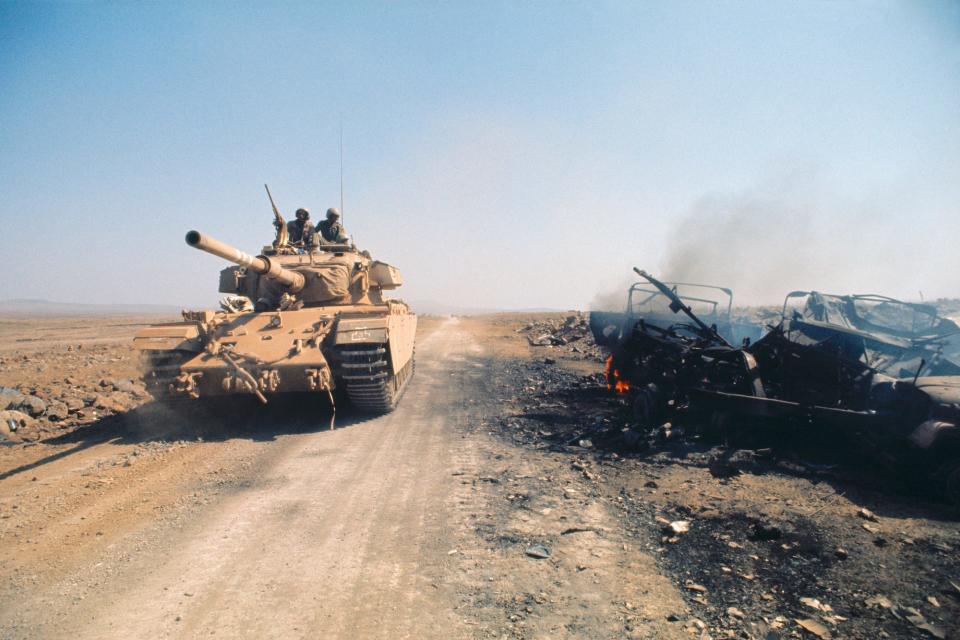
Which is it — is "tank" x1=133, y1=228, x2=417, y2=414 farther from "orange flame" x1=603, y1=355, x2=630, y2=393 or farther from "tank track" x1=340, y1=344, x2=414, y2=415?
"orange flame" x1=603, y1=355, x2=630, y2=393

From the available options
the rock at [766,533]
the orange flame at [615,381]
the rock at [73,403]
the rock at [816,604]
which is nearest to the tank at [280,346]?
the rock at [73,403]

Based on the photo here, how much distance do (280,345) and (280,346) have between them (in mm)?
29

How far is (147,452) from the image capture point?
6.71 metres

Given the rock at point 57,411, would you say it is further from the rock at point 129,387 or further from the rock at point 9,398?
the rock at point 129,387

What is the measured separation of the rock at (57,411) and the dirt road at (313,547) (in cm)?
210

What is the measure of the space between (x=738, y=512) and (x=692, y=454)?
→ 171cm

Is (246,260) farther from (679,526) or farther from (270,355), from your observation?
(679,526)

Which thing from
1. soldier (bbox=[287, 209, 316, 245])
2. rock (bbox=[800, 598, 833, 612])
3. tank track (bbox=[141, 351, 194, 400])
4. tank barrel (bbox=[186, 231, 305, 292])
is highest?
soldier (bbox=[287, 209, 316, 245])

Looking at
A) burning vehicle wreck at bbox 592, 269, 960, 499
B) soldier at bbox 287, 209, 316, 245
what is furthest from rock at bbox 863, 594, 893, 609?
soldier at bbox 287, 209, 316, 245

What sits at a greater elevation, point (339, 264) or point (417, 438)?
point (339, 264)

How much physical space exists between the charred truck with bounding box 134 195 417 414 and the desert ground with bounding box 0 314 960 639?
75 cm

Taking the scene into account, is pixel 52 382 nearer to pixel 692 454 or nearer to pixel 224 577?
pixel 224 577

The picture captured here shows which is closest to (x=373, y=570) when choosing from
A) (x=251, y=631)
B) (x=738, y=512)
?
(x=251, y=631)

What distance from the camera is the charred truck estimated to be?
735cm
